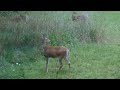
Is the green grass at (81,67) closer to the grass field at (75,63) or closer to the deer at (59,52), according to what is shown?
the grass field at (75,63)

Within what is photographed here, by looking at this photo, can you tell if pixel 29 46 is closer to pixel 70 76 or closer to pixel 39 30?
pixel 39 30

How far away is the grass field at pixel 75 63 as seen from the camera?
10594mm

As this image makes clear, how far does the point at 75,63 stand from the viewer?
1177 cm

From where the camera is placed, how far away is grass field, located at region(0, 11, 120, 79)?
1059cm

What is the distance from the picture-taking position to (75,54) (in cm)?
1265

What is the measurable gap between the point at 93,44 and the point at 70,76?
136 inches

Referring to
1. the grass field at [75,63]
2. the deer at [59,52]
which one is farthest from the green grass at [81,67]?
the deer at [59,52]

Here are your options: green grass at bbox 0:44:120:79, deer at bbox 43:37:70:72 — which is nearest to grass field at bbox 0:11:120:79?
green grass at bbox 0:44:120:79

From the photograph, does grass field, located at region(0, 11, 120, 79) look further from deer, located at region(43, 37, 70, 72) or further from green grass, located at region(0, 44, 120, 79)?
deer, located at region(43, 37, 70, 72)

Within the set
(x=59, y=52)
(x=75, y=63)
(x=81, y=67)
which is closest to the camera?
(x=59, y=52)

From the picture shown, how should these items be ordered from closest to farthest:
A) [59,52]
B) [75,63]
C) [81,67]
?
[59,52] < [81,67] < [75,63]

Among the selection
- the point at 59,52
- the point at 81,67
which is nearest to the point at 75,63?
the point at 81,67

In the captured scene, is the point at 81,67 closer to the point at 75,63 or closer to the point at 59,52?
the point at 75,63
